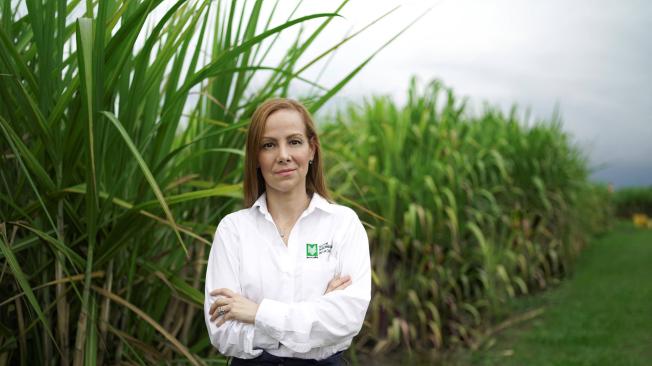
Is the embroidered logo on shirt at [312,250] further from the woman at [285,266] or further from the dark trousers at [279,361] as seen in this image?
the dark trousers at [279,361]

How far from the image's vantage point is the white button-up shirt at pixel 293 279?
4.67ft

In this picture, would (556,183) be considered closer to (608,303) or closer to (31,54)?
(608,303)

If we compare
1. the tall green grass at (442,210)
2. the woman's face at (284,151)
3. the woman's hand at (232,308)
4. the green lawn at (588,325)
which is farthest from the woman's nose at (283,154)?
the green lawn at (588,325)

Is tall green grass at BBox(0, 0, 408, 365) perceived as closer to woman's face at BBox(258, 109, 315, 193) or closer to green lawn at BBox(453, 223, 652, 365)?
woman's face at BBox(258, 109, 315, 193)

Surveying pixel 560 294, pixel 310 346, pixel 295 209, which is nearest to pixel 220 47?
pixel 295 209

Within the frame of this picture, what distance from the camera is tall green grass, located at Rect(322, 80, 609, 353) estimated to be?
458cm

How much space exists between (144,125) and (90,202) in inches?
15.2

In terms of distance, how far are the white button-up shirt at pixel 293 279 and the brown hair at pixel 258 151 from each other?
50 millimetres

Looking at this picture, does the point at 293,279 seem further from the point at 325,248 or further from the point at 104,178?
the point at 104,178

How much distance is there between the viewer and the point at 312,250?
153cm

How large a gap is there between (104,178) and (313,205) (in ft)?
2.68

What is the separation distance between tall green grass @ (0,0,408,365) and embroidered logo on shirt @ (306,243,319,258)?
0.51 metres

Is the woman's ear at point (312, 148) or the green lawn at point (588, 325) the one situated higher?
the woman's ear at point (312, 148)

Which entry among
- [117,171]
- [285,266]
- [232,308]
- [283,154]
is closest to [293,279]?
[285,266]
